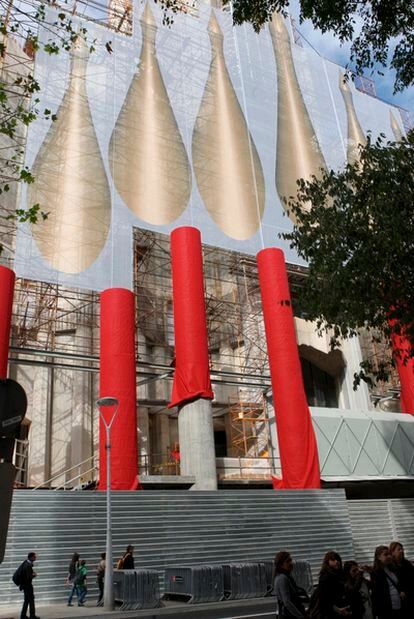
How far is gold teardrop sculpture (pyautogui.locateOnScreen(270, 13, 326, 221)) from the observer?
27698mm

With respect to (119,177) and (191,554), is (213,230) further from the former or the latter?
(191,554)

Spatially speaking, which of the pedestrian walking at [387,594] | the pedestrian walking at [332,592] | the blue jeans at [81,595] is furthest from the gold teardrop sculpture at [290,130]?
the pedestrian walking at [332,592]

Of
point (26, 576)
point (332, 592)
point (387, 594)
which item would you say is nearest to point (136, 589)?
point (26, 576)

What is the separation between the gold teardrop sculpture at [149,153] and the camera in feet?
75.4

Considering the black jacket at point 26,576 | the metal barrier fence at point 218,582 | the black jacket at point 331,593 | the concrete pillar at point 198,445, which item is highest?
the concrete pillar at point 198,445

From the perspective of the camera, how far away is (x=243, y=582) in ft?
45.5

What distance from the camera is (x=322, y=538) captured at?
18.2 meters

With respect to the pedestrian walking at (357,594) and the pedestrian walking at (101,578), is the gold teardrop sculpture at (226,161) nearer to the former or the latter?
the pedestrian walking at (101,578)

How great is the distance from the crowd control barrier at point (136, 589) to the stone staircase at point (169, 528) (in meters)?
1.59

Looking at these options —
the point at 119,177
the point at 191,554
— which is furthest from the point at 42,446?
the point at 119,177

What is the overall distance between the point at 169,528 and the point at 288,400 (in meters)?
7.02

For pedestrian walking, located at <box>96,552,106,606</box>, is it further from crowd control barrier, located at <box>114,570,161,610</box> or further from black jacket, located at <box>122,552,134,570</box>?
black jacket, located at <box>122,552,134,570</box>

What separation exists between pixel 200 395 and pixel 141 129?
11862 mm

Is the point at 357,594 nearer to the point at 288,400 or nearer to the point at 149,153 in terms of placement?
the point at 288,400
